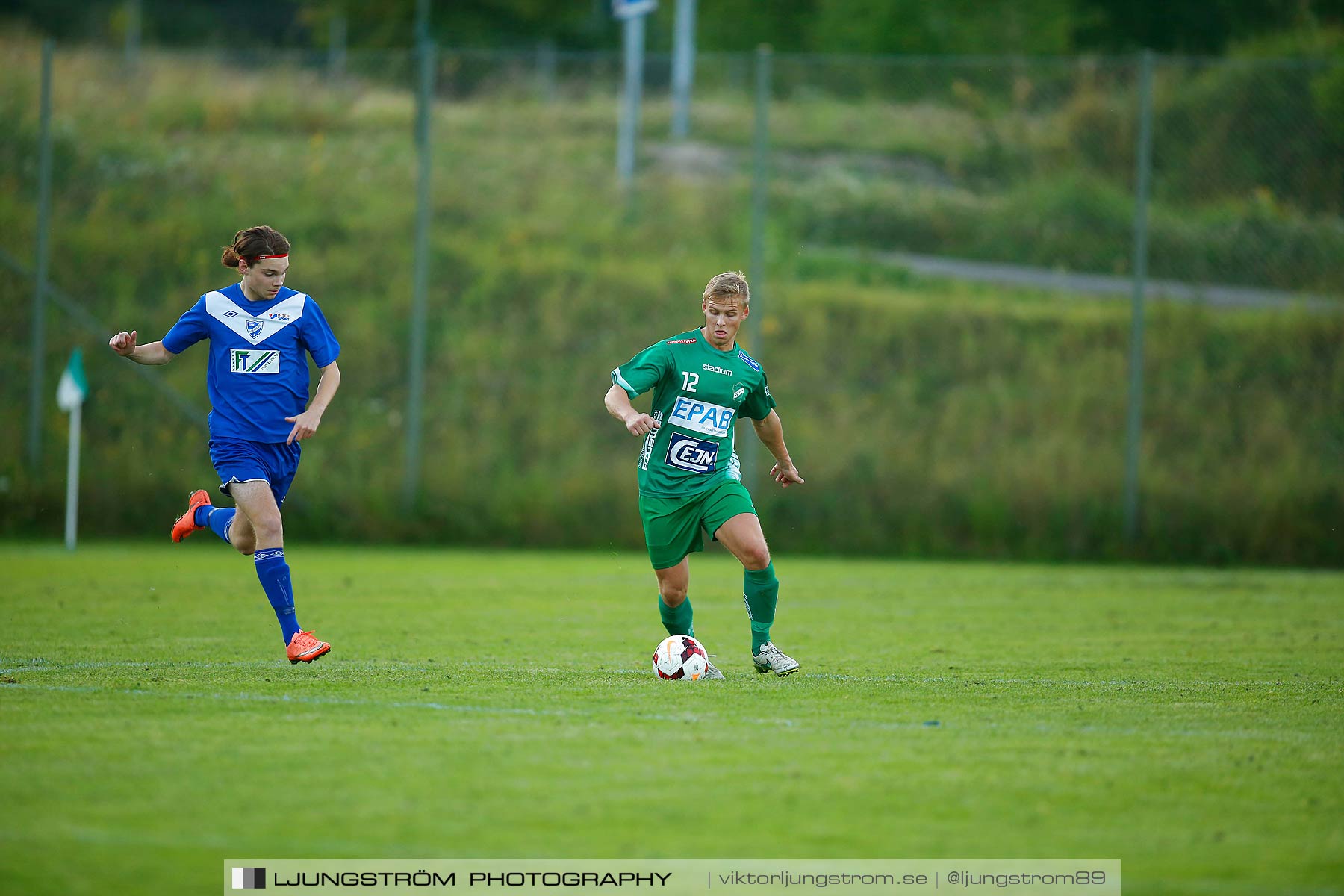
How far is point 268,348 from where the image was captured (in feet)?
25.2

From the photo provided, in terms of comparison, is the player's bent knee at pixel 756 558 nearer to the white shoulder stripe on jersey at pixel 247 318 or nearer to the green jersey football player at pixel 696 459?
the green jersey football player at pixel 696 459

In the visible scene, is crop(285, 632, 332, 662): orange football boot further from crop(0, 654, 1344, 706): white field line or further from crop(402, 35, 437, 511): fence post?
crop(402, 35, 437, 511): fence post

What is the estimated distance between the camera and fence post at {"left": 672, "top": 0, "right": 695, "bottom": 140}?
59.6 feet

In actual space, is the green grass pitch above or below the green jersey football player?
below

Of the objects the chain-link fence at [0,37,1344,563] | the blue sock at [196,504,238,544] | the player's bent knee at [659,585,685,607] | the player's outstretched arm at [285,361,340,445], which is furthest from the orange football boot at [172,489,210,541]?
the chain-link fence at [0,37,1344,563]

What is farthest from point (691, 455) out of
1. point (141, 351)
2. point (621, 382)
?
point (141, 351)

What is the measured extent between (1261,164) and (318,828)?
15.8 meters

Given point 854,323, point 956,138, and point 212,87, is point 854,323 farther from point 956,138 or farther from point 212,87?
point 212,87

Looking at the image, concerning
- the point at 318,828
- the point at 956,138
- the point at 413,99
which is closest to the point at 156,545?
the point at 413,99

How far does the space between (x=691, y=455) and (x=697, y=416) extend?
192 mm

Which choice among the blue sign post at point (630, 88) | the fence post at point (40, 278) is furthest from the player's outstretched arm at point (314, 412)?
the blue sign post at point (630, 88)

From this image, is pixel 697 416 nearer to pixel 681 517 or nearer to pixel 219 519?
pixel 681 517

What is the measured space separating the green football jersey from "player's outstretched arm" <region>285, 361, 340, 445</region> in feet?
4.79

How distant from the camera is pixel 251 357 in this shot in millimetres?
7637
